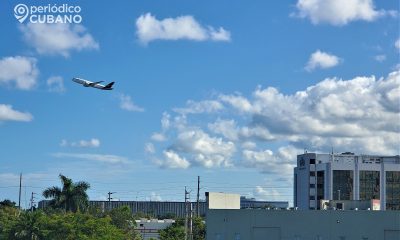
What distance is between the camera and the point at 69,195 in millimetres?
102688

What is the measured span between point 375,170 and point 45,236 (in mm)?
102644

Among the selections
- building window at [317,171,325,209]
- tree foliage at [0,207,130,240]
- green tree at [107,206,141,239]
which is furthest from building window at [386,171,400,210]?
tree foliage at [0,207,130,240]

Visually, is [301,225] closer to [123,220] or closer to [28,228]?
[28,228]

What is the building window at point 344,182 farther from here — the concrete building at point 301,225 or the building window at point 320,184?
the concrete building at point 301,225

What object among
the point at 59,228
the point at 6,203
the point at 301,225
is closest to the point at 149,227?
the point at 6,203

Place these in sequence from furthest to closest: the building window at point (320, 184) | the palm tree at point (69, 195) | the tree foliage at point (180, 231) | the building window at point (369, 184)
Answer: the building window at point (320, 184) → the building window at point (369, 184) → the tree foliage at point (180, 231) → the palm tree at point (69, 195)

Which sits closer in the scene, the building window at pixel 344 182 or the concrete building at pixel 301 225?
the concrete building at pixel 301 225

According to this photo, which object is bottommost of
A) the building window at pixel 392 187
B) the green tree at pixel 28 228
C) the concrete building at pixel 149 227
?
the concrete building at pixel 149 227

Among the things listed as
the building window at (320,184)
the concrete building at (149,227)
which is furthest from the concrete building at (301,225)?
the building window at (320,184)

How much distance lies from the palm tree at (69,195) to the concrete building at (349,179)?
232 ft

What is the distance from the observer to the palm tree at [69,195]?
10219 cm

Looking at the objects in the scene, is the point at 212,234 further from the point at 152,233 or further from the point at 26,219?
the point at 152,233

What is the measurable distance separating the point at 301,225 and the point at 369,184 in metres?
108

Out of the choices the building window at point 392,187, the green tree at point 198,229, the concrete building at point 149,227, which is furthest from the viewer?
the building window at point 392,187
